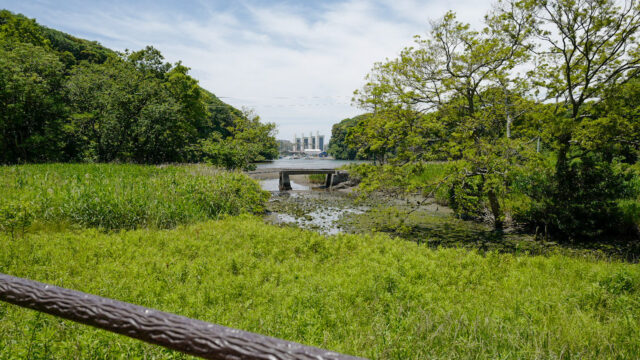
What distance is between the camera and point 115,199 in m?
9.09

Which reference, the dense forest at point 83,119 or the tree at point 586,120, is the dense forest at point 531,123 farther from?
the dense forest at point 83,119

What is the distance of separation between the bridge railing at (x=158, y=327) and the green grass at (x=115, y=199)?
8.15 metres

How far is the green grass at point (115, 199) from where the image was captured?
8.00m

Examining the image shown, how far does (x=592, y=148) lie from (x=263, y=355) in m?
12.9

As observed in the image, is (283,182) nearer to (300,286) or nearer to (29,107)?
(29,107)

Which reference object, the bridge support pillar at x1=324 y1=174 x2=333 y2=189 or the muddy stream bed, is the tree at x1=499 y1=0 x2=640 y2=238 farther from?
the bridge support pillar at x1=324 y1=174 x2=333 y2=189

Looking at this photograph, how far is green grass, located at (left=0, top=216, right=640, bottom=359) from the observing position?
10.5ft

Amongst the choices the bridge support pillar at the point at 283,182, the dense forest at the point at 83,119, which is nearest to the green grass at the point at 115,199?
the dense forest at the point at 83,119

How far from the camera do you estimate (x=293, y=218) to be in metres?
14.8

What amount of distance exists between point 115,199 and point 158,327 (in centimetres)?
963

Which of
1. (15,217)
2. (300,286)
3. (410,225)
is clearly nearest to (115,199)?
(15,217)

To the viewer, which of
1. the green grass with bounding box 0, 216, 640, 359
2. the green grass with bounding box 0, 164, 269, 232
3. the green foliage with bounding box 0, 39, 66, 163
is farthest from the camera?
the green foliage with bounding box 0, 39, 66, 163

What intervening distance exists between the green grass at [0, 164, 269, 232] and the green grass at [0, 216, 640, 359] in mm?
1000

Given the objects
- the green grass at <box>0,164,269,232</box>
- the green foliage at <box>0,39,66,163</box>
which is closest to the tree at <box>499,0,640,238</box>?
the green grass at <box>0,164,269,232</box>
